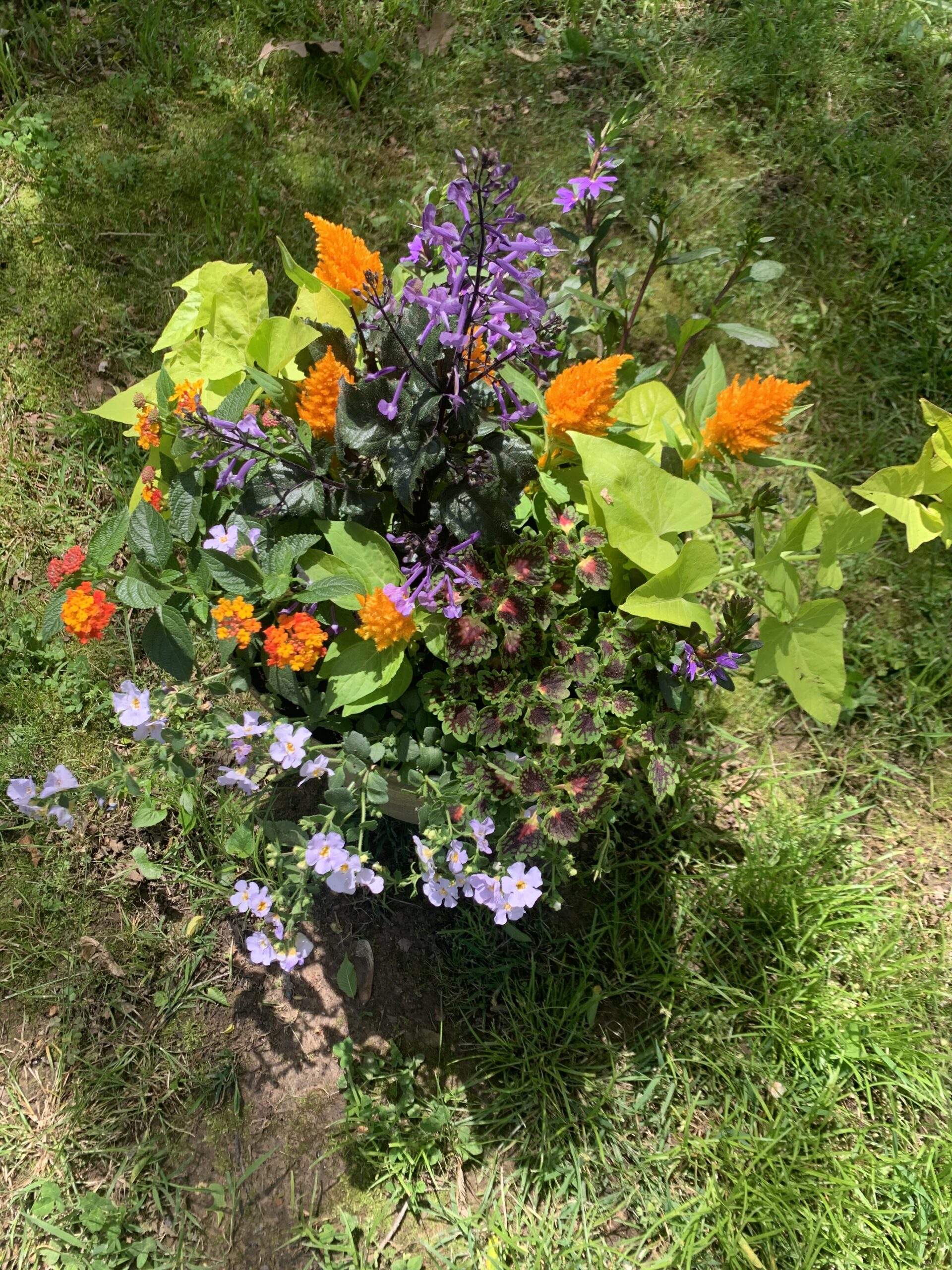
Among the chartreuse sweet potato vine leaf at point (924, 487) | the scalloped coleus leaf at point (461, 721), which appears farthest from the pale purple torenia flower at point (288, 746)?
the chartreuse sweet potato vine leaf at point (924, 487)

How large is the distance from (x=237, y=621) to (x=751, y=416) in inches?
37.8

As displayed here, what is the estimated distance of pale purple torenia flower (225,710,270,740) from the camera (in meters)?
1.51

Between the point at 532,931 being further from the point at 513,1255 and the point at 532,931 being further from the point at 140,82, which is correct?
the point at 140,82

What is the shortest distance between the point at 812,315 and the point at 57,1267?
3.35 meters

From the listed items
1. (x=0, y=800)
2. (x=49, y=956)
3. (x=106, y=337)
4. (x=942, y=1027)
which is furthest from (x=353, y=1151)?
(x=106, y=337)

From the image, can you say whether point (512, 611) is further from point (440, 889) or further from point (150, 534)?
point (150, 534)

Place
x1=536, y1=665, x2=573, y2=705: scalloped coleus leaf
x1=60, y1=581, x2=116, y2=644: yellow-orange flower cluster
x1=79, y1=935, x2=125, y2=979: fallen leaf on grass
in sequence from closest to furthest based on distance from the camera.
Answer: x1=60, y1=581, x2=116, y2=644: yellow-orange flower cluster, x1=536, y1=665, x2=573, y2=705: scalloped coleus leaf, x1=79, y1=935, x2=125, y2=979: fallen leaf on grass

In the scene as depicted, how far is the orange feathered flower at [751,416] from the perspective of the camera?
1.46 metres

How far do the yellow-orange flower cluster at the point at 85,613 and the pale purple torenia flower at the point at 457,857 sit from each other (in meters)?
0.71

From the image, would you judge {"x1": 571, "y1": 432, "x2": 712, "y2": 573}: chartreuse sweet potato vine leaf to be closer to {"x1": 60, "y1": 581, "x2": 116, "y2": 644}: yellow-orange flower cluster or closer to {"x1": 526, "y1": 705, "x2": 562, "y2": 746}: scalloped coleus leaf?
{"x1": 526, "y1": 705, "x2": 562, "y2": 746}: scalloped coleus leaf

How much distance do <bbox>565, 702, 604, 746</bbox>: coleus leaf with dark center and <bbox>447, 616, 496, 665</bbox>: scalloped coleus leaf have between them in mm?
214

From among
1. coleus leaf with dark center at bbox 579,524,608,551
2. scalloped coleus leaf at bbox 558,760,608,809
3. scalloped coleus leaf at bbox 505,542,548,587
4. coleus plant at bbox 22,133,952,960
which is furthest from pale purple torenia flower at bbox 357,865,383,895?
coleus leaf with dark center at bbox 579,524,608,551

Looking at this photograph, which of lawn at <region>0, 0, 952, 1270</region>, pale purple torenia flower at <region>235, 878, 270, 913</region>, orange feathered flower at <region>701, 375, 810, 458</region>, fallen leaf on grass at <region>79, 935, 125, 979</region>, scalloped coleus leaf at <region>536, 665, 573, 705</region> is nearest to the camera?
orange feathered flower at <region>701, 375, 810, 458</region>

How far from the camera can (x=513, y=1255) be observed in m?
1.90
